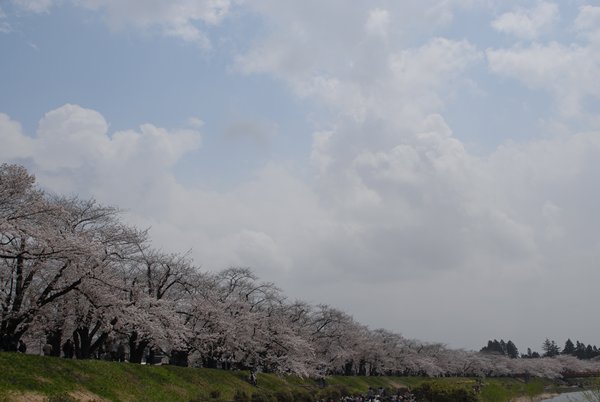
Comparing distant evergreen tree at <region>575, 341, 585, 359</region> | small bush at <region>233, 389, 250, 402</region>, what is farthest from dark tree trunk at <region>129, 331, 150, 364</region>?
distant evergreen tree at <region>575, 341, 585, 359</region>

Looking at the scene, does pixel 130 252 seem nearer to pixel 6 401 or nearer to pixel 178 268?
pixel 178 268

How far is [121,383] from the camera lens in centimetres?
2645

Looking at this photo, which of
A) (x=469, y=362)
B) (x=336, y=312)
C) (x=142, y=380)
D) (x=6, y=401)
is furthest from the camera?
(x=469, y=362)

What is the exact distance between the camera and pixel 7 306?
2338cm

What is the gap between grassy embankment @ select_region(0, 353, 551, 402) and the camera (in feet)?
66.4

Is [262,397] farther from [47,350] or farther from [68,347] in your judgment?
[47,350]

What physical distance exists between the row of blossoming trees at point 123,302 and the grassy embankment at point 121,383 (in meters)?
1.97

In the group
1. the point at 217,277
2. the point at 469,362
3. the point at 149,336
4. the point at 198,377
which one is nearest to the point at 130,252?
the point at 149,336

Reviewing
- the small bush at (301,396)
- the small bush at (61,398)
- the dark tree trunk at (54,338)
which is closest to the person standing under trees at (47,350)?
the dark tree trunk at (54,338)

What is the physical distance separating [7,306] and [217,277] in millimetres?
26625

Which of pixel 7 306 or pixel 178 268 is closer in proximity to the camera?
pixel 7 306

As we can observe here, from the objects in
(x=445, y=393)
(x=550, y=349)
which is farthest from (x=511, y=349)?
(x=445, y=393)

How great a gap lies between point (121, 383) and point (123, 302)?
14.5 ft

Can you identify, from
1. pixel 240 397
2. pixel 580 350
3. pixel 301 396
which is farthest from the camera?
pixel 580 350
